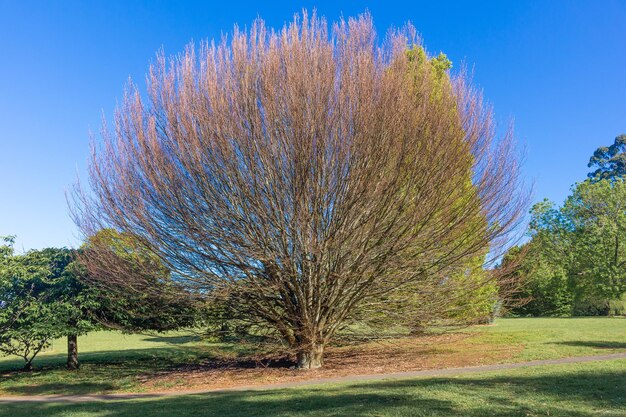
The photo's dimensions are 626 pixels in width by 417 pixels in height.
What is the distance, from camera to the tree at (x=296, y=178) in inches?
472

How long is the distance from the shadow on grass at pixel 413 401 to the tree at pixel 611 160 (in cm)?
5791

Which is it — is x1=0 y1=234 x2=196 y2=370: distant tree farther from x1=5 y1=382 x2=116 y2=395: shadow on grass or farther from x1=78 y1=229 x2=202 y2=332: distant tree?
x1=5 y1=382 x2=116 y2=395: shadow on grass

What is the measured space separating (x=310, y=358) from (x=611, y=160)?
59.8 metres

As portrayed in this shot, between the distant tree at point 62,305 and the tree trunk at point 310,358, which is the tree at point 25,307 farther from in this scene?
the tree trunk at point 310,358

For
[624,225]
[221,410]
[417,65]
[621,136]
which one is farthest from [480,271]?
[621,136]

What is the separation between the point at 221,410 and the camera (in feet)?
26.4

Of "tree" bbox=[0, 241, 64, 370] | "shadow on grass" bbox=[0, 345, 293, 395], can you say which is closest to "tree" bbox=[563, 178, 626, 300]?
"shadow on grass" bbox=[0, 345, 293, 395]

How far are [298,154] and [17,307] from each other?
32.2 ft

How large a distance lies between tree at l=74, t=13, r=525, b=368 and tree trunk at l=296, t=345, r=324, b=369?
84 millimetres


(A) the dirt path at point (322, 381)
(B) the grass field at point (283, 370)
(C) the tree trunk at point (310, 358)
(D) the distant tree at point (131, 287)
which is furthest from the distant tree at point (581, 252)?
(D) the distant tree at point (131, 287)

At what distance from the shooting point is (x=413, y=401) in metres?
7.38

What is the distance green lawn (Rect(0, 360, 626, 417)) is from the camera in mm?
6672

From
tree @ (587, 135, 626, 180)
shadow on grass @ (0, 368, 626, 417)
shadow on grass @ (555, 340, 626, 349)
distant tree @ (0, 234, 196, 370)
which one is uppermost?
tree @ (587, 135, 626, 180)

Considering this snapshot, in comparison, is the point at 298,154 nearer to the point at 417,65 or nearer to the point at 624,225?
the point at 417,65
